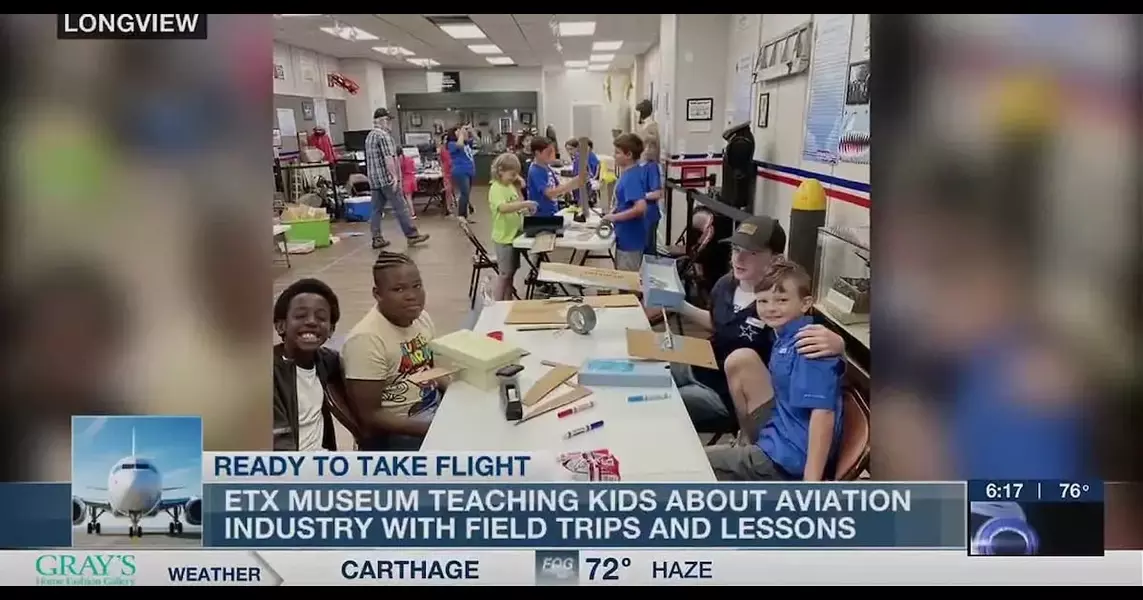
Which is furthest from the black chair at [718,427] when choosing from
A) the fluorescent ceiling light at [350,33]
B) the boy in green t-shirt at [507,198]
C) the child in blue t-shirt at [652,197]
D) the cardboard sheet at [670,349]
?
the boy in green t-shirt at [507,198]

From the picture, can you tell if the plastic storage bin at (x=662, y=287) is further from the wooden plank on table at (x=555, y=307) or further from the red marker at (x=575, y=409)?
the red marker at (x=575, y=409)

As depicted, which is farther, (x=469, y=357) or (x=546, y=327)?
(x=546, y=327)

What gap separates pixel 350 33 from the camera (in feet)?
3.34

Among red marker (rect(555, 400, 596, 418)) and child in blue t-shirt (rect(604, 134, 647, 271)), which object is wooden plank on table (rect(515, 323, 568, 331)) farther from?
child in blue t-shirt (rect(604, 134, 647, 271))

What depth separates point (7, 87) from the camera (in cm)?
82

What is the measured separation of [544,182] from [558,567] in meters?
2.29

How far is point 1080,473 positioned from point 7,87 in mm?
1308

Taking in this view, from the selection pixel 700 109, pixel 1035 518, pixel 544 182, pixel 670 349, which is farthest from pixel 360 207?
pixel 700 109

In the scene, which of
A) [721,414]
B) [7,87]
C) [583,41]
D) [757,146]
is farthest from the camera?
[757,146]

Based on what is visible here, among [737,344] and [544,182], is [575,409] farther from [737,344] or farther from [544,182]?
[544,182]

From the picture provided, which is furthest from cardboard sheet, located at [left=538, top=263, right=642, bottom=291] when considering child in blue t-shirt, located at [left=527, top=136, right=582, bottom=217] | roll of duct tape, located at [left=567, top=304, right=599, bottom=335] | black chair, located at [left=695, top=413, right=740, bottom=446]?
child in blue t-shirt, located at [left=527, top=136, right=582, bottom=217]

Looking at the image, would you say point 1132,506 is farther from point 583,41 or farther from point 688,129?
point 688,129

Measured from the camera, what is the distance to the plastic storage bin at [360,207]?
1202 mm
